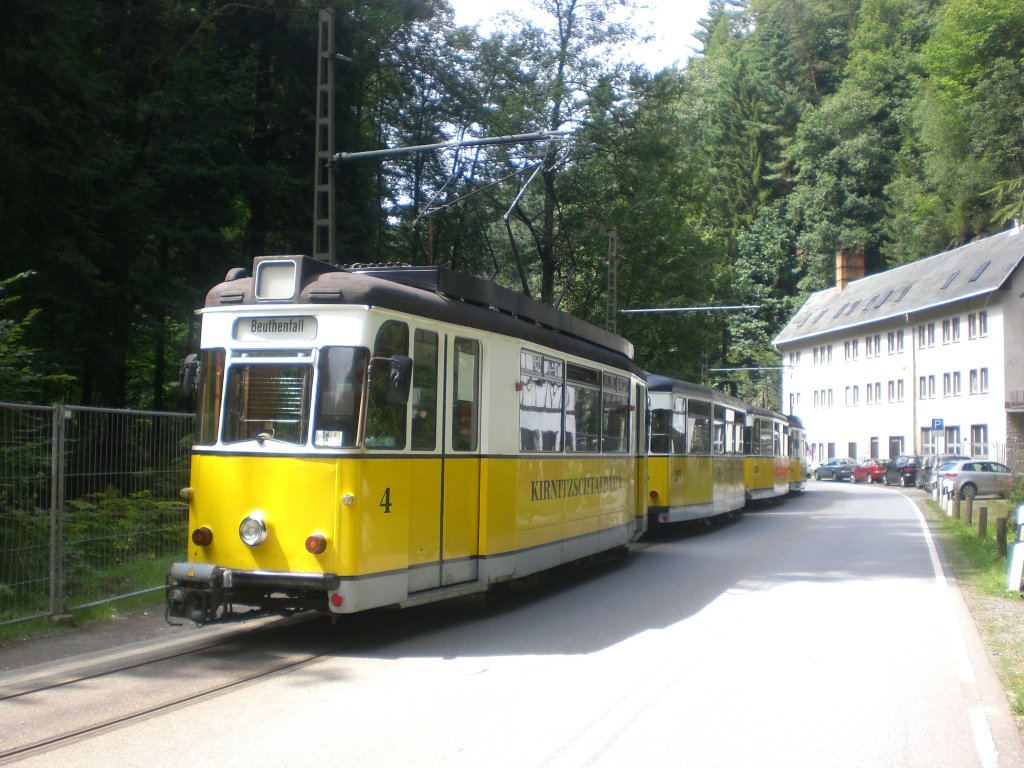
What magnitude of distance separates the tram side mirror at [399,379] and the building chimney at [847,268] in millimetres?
69909

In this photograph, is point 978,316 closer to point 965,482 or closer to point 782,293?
point 965,482

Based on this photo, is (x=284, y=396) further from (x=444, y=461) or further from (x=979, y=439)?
(x=979, y=439)

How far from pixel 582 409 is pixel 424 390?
4.33m

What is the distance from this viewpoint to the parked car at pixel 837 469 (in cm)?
6050

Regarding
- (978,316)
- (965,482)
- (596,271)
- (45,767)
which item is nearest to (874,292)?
(978,316)

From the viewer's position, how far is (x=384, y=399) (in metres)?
8.96

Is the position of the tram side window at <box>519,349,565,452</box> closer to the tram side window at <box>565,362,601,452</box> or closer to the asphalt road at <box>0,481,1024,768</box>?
the tram side window at <box>565,362,601,452</box>

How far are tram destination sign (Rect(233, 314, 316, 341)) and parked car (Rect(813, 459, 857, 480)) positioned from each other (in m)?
55.1

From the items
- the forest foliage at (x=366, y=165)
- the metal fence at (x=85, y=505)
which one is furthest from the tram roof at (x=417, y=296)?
the forest foliage at (x=366, y=165)

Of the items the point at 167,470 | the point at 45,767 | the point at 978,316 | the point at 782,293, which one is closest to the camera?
→ the point at 45,767

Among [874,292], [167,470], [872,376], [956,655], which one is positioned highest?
[874,292]

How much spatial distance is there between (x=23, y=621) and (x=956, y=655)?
8146mm

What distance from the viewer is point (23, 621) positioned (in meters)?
9.45

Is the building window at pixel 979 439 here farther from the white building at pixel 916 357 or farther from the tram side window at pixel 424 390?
the tram side window at pixel 424 390
